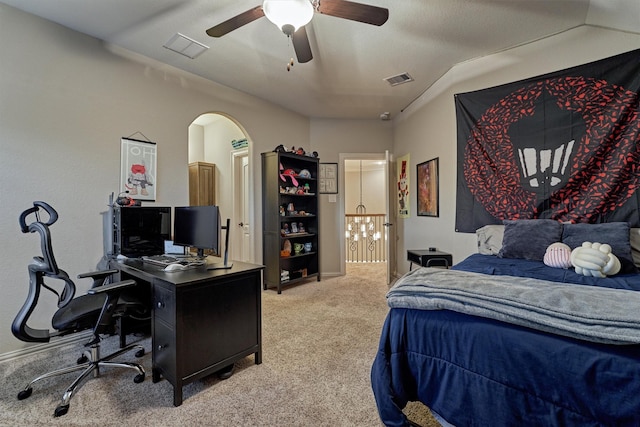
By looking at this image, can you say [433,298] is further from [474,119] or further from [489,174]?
[474,119]

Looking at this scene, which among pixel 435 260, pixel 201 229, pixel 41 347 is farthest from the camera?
pixel 435 260

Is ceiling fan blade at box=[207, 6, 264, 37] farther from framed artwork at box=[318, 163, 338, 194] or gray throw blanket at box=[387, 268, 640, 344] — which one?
framed artwork at box=[318, 163, 338, 194]

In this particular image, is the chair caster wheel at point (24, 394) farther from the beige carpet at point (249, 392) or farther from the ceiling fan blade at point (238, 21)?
the ceiling fan blade at point (238, 21)

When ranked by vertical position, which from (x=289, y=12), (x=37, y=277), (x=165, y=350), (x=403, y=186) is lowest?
(x=165, y=350)

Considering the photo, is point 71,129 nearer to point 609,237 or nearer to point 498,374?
point 498,374

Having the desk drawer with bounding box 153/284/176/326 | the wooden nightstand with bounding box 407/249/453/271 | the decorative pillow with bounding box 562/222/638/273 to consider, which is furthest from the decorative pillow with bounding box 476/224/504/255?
the desk drawer with bounding box 153/284/176/326

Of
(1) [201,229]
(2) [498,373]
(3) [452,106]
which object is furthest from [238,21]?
(3) [452,106]

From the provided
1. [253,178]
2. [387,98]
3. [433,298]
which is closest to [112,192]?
[253,178]

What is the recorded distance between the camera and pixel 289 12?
1.60m

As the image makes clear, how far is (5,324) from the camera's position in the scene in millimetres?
2201

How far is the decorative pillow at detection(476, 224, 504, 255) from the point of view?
255 cm

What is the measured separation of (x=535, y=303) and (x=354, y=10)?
1774 mm

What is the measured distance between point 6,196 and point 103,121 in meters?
0.94

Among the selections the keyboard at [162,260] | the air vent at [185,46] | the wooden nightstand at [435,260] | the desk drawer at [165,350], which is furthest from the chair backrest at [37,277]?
the wooden nightstand at [435,260]
